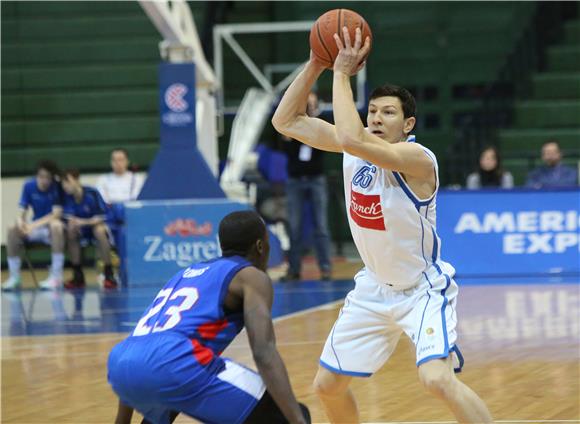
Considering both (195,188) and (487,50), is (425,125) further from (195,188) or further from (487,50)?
(195,188)

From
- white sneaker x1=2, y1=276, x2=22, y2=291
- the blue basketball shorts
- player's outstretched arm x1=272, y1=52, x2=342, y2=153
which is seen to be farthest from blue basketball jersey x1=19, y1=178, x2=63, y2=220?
the blue basketball shorts

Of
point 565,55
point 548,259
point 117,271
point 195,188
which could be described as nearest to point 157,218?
point 195,188

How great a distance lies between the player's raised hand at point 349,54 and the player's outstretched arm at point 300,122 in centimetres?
35

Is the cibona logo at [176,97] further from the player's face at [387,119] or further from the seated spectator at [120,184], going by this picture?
the player's face at [387,119]

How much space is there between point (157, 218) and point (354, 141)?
25.0ft

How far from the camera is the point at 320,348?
766cm

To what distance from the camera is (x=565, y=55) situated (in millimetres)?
17203

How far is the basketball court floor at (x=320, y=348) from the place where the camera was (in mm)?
5836

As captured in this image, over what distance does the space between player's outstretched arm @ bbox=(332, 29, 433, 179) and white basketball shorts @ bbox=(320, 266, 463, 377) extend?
18.0 inches

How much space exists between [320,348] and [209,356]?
3.85 m

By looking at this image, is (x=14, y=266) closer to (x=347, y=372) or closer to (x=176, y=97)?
(x=176, y=97)

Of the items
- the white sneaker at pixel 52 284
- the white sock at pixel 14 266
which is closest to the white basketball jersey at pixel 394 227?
the white sneaker at pixel 52 284

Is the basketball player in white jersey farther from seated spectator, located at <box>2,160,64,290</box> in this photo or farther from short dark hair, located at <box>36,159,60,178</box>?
short dark hair, located at <box>36,159,60,178</box>

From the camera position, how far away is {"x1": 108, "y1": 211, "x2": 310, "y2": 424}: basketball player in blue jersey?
3.76 metres
